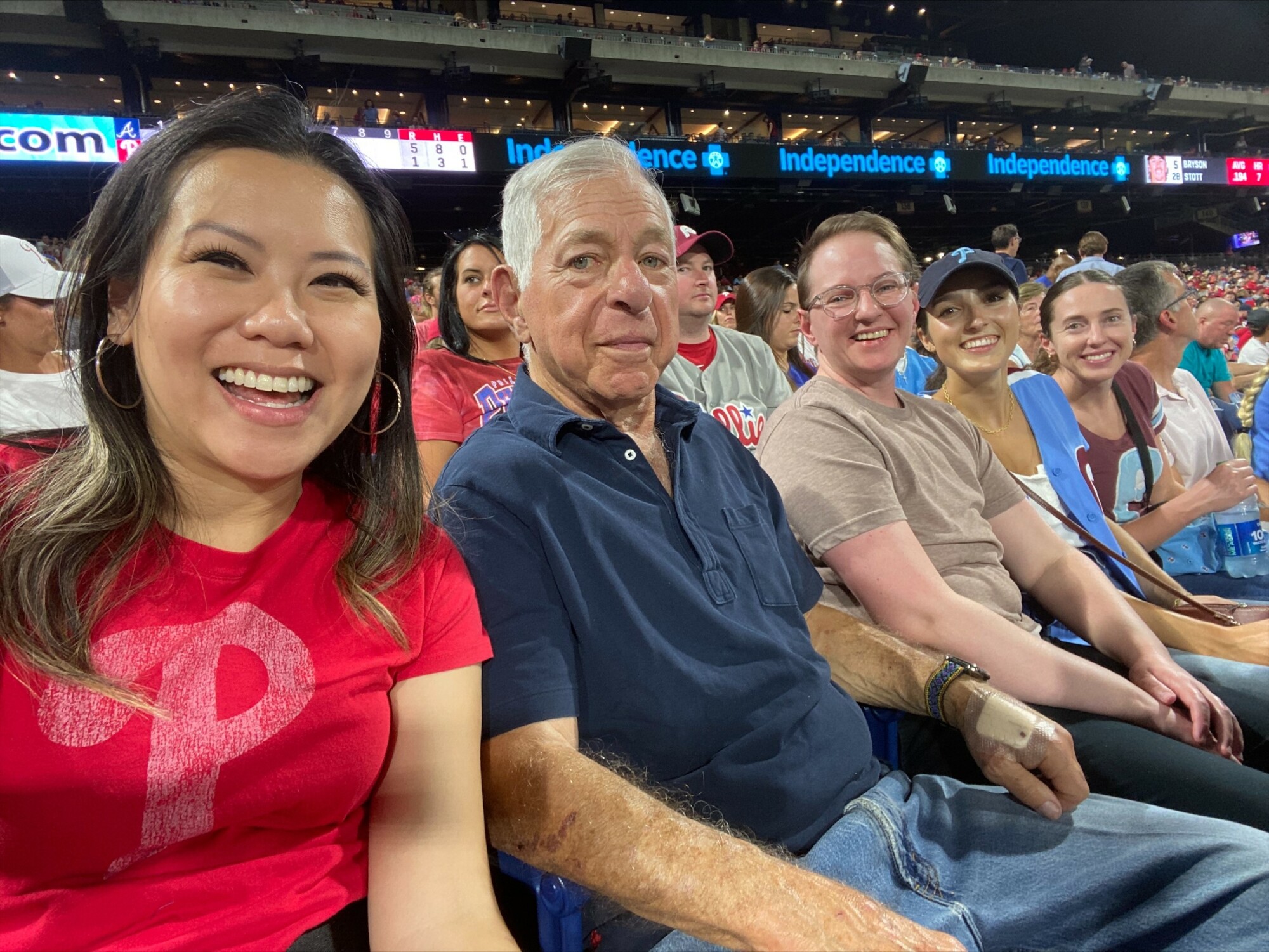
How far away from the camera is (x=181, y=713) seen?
2.64 ft

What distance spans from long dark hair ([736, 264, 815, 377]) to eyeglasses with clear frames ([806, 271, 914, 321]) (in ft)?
7.36

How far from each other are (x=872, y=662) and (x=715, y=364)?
1.98 metres

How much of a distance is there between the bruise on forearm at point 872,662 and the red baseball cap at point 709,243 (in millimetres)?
1519

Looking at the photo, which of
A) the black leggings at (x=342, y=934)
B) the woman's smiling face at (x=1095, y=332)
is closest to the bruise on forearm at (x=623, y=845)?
the black leggings at (x=342, y=934)

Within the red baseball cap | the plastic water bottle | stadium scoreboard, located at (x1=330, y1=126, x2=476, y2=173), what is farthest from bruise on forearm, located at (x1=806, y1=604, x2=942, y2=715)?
stadium scoreboard, located at (x1=330, y1=126, x2=476, y2=173)

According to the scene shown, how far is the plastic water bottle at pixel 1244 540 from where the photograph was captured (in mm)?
2586

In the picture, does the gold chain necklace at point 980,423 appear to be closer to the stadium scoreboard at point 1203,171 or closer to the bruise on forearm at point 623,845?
the bruise on forearm at point 623,845

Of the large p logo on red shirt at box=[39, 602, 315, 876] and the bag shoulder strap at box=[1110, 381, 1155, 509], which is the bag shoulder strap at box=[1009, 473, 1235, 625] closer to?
the bag shoulder strap at box=[1110, 381, 1155, 509]

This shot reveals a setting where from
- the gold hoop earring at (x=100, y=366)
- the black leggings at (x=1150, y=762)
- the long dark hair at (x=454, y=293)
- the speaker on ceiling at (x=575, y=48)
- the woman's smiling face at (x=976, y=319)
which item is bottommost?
the black leggings at (x=1150, y=762)

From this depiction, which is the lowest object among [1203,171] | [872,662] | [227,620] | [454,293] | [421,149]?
[872,662]

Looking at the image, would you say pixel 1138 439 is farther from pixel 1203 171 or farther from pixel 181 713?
pixel 1203 171

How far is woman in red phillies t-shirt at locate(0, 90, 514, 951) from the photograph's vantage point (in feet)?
2.54

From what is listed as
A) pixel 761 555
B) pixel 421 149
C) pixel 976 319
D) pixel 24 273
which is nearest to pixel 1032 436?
pixel 976 319

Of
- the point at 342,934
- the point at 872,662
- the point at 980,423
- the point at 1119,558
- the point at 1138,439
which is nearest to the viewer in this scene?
the point at 342,934
